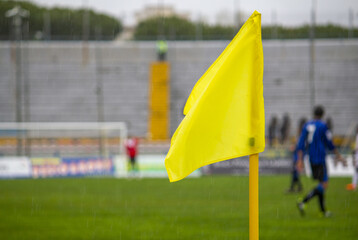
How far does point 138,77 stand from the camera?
1726 inches

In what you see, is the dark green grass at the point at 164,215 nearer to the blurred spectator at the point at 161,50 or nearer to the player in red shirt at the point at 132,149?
the player in red shirt at the point at 132,149

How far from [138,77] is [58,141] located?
14672 millimetres

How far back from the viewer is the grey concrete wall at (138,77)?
135 ft

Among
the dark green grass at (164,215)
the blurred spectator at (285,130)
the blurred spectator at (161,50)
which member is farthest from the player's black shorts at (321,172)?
the blurred spectator at (161,50)

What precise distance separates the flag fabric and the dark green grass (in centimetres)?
427

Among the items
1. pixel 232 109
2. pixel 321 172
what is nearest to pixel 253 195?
pixel 232 109

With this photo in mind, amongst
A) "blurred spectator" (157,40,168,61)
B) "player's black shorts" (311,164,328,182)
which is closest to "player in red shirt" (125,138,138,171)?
"player's black shorts" (311,164,328,182)

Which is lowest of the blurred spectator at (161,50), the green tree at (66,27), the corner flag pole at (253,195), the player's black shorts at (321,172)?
the player's black shorts at (321,172)

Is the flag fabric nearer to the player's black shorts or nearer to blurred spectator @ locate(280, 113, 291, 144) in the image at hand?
the player's black shorts

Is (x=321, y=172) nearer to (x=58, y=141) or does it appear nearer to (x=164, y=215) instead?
(x=164, y=215)

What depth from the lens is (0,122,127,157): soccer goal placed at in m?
28.2

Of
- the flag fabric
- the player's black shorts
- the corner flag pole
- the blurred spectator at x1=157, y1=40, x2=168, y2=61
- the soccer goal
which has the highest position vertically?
the blurred spectator at x1=157, y1=40, x2=168, y2=61

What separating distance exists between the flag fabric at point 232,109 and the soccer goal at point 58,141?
2310 centimetres

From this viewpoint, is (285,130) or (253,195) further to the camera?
(285,130)
